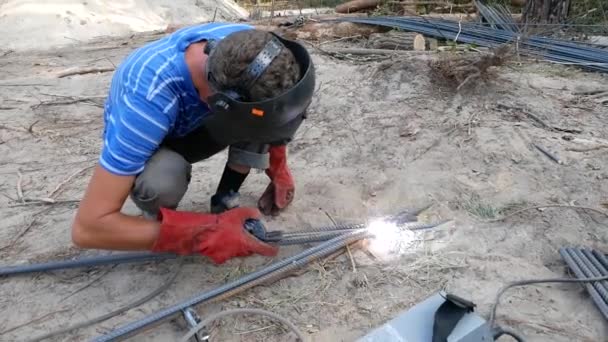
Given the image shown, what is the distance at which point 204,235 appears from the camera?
1898mm

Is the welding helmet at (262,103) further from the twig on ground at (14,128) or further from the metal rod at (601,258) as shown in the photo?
the twig on ground at (14,128)

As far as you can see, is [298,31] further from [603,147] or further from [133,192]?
[133,192]

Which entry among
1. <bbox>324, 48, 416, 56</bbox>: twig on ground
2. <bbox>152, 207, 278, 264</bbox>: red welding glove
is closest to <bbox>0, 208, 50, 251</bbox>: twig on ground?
<bbox>152, 207, 278, 264</bbox>: red welding glove

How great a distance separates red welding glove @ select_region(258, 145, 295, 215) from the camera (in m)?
2.51

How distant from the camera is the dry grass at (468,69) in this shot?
3496 millimetres

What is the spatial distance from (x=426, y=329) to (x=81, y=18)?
815 centimetres

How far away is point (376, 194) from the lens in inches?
108

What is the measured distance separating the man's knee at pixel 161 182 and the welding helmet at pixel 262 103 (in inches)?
13.1

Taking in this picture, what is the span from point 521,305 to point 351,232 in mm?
720

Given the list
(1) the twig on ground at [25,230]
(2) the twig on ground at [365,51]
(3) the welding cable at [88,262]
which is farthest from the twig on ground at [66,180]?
(2) the twig on ground at [365,51]

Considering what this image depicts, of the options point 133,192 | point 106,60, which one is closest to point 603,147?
point 133,192

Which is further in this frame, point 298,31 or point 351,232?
point 298,31

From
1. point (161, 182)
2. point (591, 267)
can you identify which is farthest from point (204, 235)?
point (591, 267)

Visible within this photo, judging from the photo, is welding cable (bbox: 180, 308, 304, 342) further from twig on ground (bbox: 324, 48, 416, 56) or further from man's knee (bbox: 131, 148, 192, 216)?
twig on ground (bbox: 324, 48, 416, 56)
